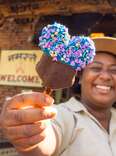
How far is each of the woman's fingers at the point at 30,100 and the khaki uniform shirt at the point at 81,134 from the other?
22.0 inches

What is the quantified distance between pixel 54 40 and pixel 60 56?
0.18 feet

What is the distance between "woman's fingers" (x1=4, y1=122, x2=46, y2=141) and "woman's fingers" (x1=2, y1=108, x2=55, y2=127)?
0.02 meters

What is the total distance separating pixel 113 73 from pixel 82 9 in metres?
4.07

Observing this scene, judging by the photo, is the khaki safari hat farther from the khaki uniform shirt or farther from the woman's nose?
the khaki uniform shirt

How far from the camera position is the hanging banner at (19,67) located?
682 cm

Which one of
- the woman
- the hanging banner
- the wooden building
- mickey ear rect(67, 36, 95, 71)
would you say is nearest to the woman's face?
the woman

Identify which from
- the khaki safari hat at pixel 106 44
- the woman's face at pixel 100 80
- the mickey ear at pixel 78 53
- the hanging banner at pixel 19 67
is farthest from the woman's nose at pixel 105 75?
the hanging banner at pixel 19 67

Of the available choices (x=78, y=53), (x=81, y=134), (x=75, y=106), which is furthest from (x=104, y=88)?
(x=78, y=53)

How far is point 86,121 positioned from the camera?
8.10 feet

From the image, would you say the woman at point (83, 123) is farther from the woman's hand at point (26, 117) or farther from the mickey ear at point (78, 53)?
the mickey ear at point (78, 53)

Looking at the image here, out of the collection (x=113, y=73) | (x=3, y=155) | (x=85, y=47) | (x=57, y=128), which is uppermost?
(x=85, y=47)

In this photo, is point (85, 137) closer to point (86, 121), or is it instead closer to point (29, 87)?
point (86, 121)

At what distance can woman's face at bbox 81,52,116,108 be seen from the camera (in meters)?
2.44

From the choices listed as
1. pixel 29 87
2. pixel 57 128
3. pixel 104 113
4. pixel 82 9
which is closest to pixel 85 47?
pixel 57 128
